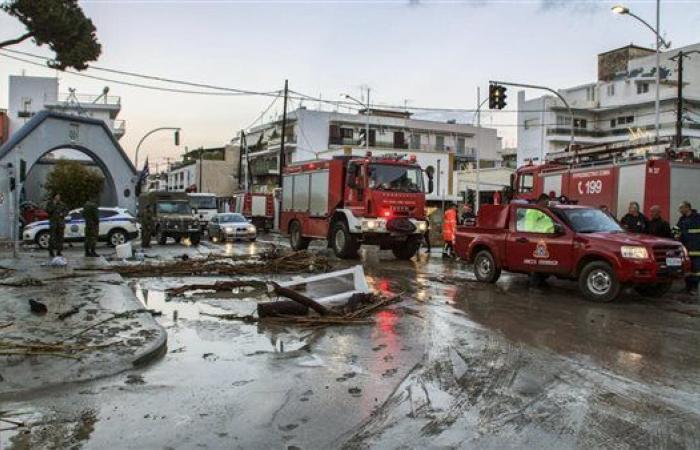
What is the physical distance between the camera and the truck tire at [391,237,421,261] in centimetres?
1973

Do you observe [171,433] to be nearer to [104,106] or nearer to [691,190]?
[691,190]

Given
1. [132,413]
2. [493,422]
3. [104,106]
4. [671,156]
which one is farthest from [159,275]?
[104,106]

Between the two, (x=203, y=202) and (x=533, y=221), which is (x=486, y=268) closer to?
(x=533, y=221)

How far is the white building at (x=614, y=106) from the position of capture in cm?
6112

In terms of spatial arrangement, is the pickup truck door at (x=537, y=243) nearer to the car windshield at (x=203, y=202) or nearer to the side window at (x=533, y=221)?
the side window at (x=533, y=221)

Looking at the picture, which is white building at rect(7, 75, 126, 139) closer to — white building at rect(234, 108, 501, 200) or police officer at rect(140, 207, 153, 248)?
white building at rect(234, 108, 501, 200)

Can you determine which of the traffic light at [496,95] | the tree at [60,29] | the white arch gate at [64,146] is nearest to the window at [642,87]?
the traffic light at [496,95]

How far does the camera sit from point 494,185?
52.0m

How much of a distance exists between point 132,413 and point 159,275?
9.85m

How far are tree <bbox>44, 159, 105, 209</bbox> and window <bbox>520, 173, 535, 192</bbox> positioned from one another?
3691 cm

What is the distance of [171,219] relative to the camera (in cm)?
2748

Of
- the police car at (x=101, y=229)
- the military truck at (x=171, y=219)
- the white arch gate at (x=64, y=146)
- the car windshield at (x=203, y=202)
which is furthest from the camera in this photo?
the car windshield at (x=203, y=202)

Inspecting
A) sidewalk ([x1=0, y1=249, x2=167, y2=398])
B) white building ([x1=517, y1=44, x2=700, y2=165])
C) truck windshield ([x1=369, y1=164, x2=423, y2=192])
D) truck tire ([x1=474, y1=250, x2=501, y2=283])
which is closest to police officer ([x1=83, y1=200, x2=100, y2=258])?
sidewalk ([x1=0, y1=249, x2=167, y2=398])

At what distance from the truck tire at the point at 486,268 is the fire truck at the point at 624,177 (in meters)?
2.51
